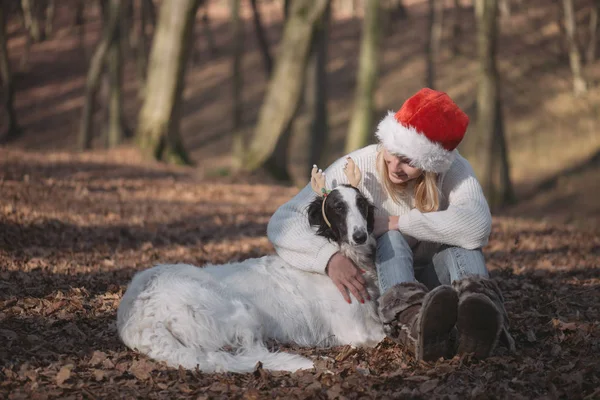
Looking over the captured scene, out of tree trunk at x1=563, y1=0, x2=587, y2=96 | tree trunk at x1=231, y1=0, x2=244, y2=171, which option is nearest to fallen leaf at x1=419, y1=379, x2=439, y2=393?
tree trunk at x1=231, y1=0, x2=244, y2=171

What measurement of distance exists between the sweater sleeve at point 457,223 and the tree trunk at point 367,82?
443 inches

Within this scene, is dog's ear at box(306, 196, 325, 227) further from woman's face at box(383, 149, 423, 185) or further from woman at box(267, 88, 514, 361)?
woman's face at box(383, 149, 423, 185)

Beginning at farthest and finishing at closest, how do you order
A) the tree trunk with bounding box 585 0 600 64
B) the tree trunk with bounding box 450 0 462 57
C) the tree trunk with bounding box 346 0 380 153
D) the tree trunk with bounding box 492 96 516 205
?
the tree trunk with bounding box 450 0 462 57
the tree trunk with bounding box 585 0 600 64
the tree trunk with bounding box 346 0 380 153
the tree trunk with bounding box 492 96 516 205

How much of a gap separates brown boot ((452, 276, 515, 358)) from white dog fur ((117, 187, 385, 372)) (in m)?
0.77

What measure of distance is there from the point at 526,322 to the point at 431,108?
1.93 metres

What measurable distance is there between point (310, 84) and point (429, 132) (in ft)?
53.4

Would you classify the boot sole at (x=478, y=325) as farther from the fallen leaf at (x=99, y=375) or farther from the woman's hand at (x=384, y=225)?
the fallen leaf at (x=99, y=375)

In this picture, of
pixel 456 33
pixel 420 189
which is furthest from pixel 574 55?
pixel 420 189

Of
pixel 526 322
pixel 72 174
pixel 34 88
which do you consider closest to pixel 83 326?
pixel 526 322

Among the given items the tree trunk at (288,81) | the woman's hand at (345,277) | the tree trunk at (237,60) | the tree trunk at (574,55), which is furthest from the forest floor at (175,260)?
the tree trunk at (574,55)

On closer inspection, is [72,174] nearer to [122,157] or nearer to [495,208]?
[122,157]

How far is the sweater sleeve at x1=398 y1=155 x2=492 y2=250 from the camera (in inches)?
194

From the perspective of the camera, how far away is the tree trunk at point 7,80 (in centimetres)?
2297

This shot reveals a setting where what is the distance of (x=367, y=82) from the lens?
54.1 feet
